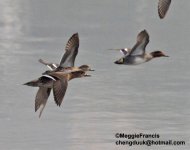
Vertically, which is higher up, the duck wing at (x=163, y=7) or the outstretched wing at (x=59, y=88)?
the duck wing at (x=163, y=7)

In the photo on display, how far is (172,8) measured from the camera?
3275 centimetres

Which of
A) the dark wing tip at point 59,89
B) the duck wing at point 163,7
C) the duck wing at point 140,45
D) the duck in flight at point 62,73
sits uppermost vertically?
the duck wing at point 163,7

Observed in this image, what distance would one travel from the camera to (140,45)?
1448 cm

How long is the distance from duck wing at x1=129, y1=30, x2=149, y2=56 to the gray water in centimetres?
121

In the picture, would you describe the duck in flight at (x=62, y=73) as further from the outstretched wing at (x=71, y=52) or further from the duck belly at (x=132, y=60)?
the duck belly at (x=132, y=60)

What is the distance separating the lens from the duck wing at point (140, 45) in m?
14.3

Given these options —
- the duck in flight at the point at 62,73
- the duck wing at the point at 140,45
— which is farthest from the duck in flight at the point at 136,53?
the duck in flight at the point at 62,73

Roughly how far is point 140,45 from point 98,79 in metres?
Answer: 4.36

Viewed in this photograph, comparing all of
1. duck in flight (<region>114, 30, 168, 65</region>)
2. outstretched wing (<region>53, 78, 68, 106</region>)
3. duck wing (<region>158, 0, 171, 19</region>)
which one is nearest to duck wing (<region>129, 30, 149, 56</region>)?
duck in flight (<region>114, 30, 168, 65</region>)

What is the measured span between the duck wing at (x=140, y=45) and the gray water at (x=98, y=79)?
1.21m

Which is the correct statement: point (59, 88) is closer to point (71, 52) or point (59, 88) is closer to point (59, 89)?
point (59, 89)

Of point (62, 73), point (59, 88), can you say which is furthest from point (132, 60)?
point (59, 88)

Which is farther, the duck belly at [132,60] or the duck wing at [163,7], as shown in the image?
the duck wing at [163,7]

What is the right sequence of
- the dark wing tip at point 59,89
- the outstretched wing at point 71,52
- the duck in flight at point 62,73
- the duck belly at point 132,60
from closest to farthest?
the dark wing tip at point 59,89 → the duck in flight at point 62,73 → the outstretched wing at point 71,52 → the duck belly at point 132,60
